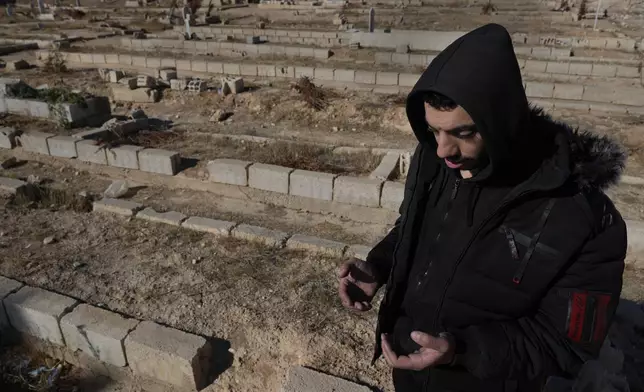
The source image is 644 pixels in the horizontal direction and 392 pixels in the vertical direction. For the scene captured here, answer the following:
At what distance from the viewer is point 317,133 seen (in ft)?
32.9

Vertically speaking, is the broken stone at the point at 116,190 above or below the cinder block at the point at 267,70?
below

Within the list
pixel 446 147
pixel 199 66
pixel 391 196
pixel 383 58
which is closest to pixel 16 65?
pixel 199 66

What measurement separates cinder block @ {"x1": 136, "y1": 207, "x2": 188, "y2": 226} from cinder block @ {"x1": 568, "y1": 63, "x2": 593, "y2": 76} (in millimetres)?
11746

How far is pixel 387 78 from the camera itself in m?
12.6

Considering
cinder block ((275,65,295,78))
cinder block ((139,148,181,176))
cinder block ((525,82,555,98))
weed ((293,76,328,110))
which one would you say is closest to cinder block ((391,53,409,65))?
cinder block ((275,65,295,78))

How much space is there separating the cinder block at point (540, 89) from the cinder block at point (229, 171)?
25.8 ft

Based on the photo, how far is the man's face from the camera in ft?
4.94

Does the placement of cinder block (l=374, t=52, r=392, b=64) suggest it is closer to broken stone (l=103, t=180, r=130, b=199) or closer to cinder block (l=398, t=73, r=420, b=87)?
cinder block (l=398, t=73, r=420, b=87)

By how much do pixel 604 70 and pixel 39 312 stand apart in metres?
14.1

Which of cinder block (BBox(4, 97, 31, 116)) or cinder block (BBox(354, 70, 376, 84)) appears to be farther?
cinder block (BBox(354, 70, 376, 84))

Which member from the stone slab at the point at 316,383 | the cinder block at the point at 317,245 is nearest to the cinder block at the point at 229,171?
the cinder block at the point at 317,245

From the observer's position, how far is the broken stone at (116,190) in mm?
7066

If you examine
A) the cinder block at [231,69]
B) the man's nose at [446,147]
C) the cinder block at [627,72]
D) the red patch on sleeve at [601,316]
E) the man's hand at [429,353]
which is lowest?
the cinder block at [231,69]

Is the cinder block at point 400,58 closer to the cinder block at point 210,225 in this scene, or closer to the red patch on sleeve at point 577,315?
the cinder block at point 210,225
